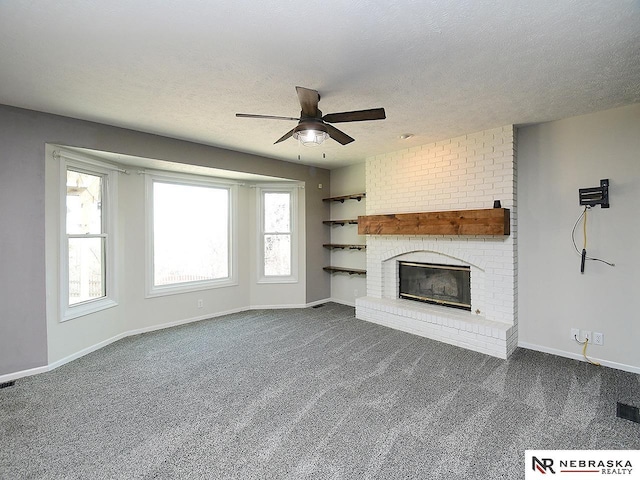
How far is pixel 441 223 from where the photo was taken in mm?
3922

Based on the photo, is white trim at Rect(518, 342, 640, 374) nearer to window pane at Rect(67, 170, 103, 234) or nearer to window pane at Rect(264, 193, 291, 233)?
window pane at Rect(264, 193, 291, 233)

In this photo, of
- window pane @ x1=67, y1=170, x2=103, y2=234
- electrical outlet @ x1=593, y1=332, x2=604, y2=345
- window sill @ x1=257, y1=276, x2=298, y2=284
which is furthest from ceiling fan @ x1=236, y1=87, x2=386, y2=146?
window sill @ x1=257, y1=276, x2=298, y2=284

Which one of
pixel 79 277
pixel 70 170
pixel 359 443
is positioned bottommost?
pixel 359 443

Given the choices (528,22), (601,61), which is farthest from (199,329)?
(601,61)

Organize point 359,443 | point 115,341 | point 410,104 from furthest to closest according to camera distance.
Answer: point 115,341
point 410,104
point 359,443

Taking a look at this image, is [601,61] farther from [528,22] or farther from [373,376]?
[373,376]

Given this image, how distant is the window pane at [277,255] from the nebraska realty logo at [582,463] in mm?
4239

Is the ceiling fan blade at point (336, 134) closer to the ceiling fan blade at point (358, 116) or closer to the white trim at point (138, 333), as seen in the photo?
the ceiling fan blade at point (358, 116)

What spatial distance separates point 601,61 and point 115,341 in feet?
18.2

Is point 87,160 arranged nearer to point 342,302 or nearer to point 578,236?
point 342,302

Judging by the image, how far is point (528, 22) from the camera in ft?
5.72

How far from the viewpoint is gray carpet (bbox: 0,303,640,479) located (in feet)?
6.00

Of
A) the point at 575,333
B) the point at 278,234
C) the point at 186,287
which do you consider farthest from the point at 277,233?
the point at 575,333

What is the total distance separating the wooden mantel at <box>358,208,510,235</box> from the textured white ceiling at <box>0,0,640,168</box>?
3.48ft
